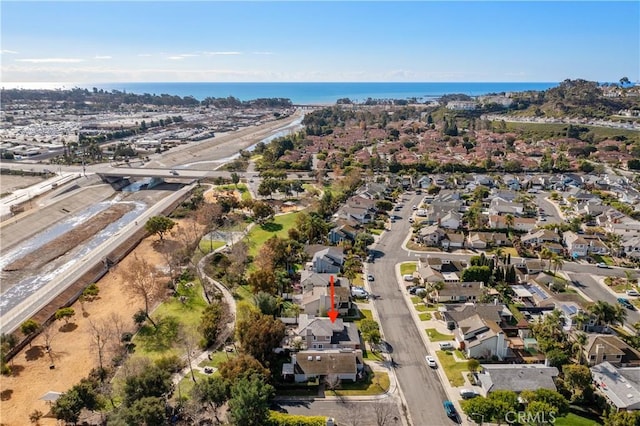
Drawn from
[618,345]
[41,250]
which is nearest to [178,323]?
[41,250]

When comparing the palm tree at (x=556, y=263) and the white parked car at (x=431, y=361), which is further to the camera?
the palm tree at (x=556, y=263)

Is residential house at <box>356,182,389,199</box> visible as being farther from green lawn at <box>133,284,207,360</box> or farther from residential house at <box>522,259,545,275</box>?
green lawn at <box>133,284,207,360</box>

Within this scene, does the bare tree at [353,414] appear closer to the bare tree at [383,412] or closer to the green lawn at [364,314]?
the bare tree at [383,412]

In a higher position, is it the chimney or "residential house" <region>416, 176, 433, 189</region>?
"residential house" <region>416, 176, 433, 189</region>

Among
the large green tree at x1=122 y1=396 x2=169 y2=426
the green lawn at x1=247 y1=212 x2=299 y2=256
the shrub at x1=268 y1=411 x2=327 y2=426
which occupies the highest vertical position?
the large green tree at x1=122 y1=396 x2=169 y2=426

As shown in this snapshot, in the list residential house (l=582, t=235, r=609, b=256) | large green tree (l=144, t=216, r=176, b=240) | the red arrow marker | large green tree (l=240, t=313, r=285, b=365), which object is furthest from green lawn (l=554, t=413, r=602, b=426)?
large green tree (l=144, t=216, r=176, b=240)

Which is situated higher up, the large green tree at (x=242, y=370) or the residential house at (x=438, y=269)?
the large green tree at (x=242, y=370)

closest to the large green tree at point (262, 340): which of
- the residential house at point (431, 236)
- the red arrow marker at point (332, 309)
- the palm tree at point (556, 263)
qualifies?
the red arrow marker at point (332, 309)
